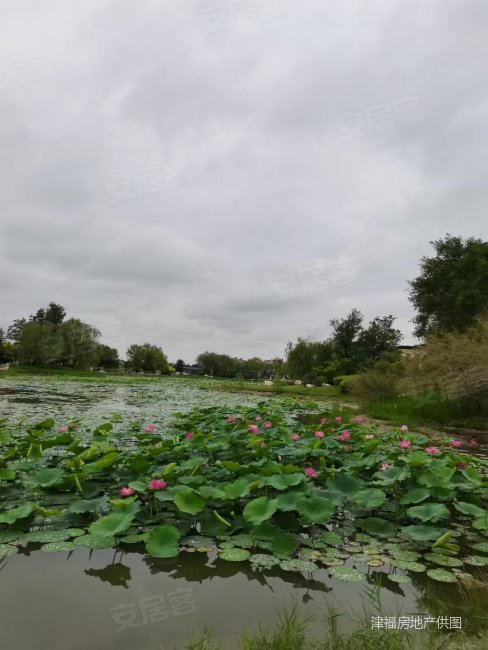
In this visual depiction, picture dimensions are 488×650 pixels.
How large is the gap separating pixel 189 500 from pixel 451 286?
24.0 metres

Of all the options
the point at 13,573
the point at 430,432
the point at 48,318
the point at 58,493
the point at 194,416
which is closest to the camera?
the point at 13,573

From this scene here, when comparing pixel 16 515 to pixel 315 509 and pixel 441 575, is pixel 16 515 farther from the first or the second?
pixel 441 575

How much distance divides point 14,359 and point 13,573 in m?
56.4

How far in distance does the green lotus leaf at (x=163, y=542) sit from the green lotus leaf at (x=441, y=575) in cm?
159

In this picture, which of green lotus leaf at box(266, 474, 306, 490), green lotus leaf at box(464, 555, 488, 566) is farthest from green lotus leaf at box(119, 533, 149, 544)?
green lotus leaf at box(464, 555, 488, 566)

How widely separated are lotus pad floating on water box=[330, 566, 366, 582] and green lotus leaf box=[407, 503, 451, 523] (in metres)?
0.72

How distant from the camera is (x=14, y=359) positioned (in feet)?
172

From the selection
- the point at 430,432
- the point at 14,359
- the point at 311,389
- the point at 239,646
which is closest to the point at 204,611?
the point at 239,646

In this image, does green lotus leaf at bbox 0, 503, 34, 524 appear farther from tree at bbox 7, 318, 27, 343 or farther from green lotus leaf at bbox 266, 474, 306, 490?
tree at bbox 7, 318, 27, 343

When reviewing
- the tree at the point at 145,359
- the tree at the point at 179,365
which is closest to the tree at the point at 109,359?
the tree at the point at 145,359

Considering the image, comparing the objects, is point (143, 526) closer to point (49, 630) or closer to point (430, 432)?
point (49, 630)

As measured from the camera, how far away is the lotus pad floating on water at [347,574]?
264 centimetres

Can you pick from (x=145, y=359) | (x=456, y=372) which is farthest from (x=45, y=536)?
(x=145, y=359)

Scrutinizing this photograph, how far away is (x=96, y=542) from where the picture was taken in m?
2.96
